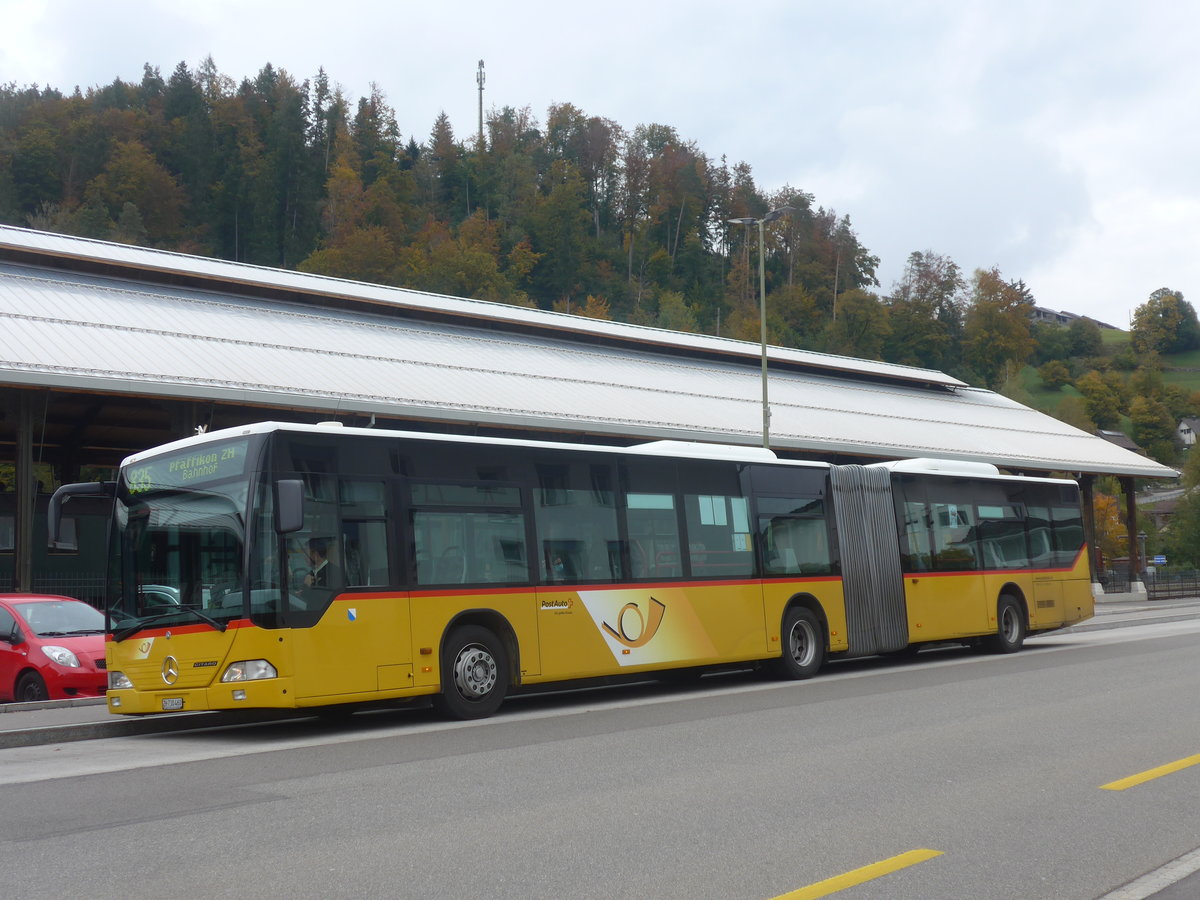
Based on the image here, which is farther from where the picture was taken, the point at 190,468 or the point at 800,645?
the point at 800,645

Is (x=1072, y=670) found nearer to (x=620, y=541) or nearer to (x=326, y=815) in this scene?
(x=620, y=541)

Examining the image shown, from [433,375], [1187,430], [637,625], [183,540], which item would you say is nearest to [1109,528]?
[1187,430]

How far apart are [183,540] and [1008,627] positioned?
15582mm

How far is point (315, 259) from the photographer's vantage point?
93.3 metres

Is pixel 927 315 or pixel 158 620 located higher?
pixel 927 315

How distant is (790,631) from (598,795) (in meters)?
9.75

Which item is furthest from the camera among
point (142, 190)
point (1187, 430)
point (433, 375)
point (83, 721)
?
point (1187, 430)

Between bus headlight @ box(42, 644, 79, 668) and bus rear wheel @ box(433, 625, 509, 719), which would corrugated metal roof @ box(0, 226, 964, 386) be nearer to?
bus headlight @ box(42, 644, 79, 668)

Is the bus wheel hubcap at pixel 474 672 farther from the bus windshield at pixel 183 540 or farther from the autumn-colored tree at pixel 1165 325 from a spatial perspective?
Answer: the autumn-colored tree at pixel 1165 325

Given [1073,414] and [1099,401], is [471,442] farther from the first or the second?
[1099,401]

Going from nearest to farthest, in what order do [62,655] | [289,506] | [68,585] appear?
[289,506] → [62,655] → [68,585]

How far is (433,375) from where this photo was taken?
3186cm

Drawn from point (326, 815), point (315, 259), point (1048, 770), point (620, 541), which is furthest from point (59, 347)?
point (315, 259)

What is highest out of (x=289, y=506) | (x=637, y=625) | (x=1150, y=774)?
(x=289, y=506)
